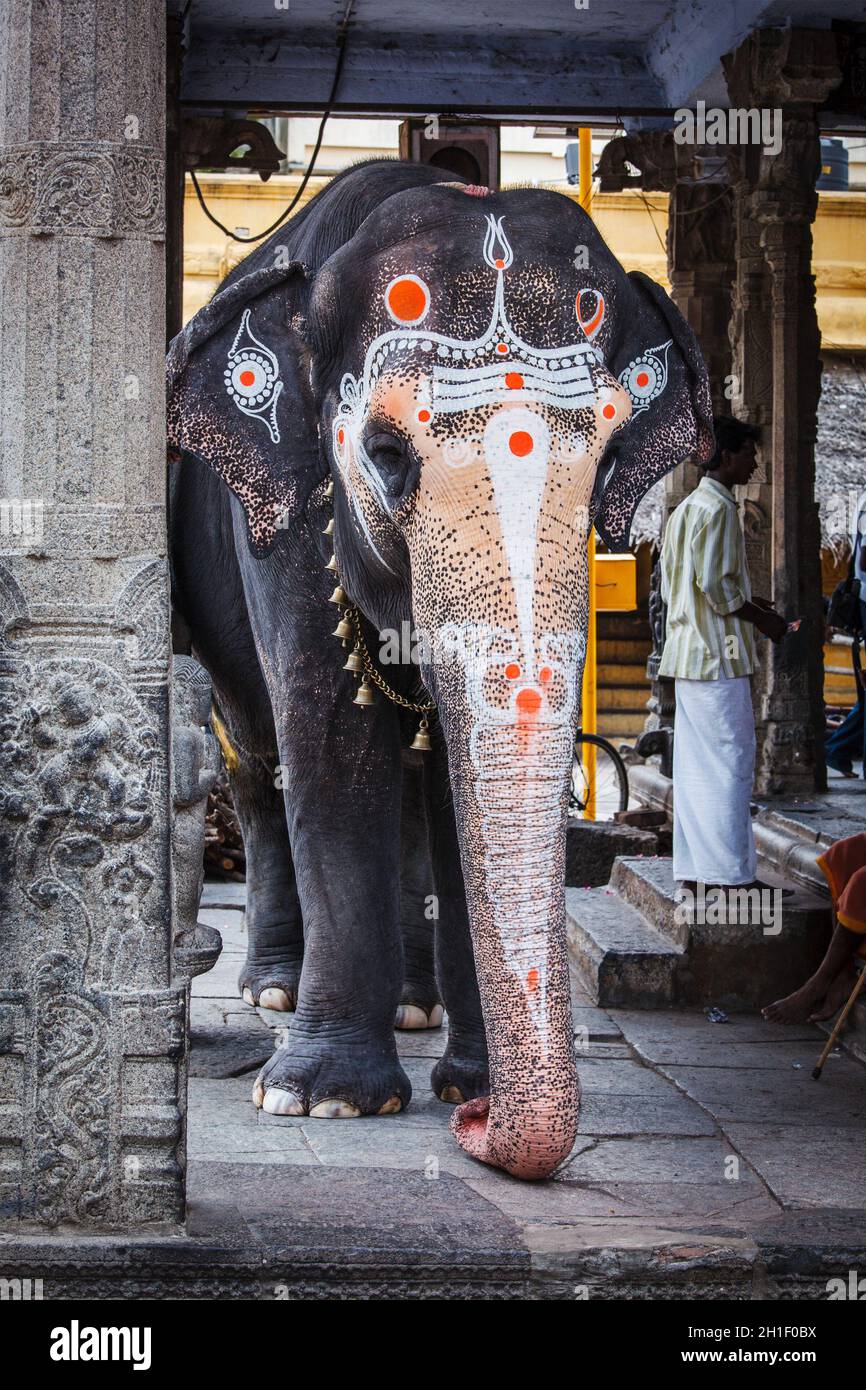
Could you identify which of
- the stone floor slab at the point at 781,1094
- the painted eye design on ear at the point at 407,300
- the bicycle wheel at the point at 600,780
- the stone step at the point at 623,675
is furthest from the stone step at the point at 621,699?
the painted eye design on ear at the point at 407,300

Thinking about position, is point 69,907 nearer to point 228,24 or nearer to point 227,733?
point 227,733

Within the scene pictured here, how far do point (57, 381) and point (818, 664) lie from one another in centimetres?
674

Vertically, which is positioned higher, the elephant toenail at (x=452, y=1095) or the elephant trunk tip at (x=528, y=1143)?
the elephant trunk tip at (x=528, y=1143)

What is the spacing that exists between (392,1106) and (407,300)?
2.02 metres

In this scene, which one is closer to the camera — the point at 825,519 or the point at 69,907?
the point at 69,907

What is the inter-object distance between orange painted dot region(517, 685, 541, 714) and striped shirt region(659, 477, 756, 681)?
3180 millimetres

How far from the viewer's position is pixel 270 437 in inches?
188

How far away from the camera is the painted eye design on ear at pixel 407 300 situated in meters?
4.26

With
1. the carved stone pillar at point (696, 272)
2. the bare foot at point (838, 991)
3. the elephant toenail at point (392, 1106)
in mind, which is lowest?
the elephant toenail at point (392, 1106)

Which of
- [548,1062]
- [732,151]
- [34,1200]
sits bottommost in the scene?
[34,1200]

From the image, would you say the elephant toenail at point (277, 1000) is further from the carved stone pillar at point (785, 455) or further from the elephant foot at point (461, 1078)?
the carved stone pillar at point (785, 455)

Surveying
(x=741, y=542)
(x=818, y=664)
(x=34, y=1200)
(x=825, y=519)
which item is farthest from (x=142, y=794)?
(x=825, y=519)

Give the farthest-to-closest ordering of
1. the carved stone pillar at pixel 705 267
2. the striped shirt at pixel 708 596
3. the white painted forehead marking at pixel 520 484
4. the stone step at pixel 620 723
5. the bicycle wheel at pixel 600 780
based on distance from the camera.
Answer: the stone step at pixel 620 723 < the carved stone pillar at pixel 705 267 < the bicycle wheel at pixel 600 780 < the striped shirt at pixel 708 596 < the white painted forehead marking at pixel 520 484

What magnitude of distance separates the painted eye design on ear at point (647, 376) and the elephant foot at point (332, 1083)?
5.85 ft
